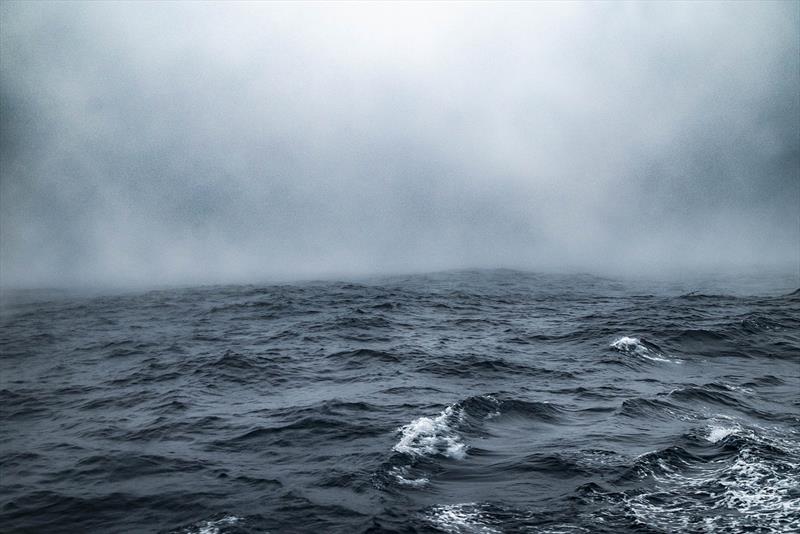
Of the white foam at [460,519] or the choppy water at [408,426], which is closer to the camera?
the white foam at [460,519]

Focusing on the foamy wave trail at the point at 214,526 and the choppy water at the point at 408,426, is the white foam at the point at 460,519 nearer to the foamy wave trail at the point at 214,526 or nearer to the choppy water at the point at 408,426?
the choppy water at the point at 408,426

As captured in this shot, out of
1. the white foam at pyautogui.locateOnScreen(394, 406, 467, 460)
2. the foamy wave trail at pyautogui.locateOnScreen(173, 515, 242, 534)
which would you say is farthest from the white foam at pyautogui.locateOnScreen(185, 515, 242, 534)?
the white foam at pyautogui.locateOnScreen(394, 406, 467, 460)

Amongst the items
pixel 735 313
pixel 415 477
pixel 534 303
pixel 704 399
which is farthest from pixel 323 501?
pixel 534 303

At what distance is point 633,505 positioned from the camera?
13117 mm

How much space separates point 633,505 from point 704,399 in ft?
33.4

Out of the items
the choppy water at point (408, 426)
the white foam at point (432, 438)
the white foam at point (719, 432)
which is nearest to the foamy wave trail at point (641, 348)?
the choppy water at point (408, 426)

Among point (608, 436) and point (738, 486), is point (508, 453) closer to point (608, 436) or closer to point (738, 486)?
point (608, 436)

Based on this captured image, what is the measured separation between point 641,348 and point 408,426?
53.9 feet

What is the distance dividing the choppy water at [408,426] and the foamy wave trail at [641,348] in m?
0.16

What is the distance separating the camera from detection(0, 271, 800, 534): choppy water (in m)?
13.2

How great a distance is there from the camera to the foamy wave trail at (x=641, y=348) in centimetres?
2833

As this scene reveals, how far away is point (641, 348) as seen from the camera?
97.5 feet

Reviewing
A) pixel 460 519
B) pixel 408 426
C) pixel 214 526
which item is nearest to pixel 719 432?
pixel 408 426

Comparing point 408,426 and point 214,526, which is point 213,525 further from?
point 408,426
